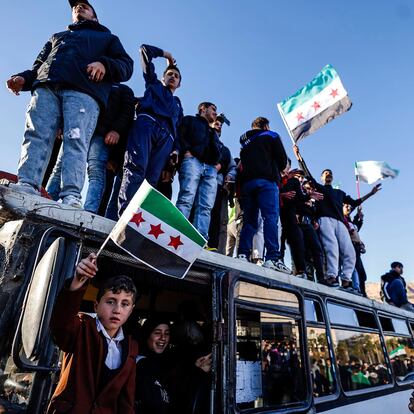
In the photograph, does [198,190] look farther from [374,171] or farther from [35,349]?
[374,171]

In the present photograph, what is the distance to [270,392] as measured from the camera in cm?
264

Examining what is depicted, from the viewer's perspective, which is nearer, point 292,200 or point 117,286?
point 117,286

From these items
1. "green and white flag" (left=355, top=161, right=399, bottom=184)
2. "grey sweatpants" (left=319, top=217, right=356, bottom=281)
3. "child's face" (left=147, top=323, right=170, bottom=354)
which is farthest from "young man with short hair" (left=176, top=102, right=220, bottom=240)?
"green and white flag" (left=355, top=161, right=399, bottom=184)

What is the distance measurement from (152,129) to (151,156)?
0.26m

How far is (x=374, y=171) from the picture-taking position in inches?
327

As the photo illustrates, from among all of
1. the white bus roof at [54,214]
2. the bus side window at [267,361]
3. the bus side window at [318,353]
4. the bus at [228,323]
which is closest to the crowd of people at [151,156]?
the white bus roof at [54,214]

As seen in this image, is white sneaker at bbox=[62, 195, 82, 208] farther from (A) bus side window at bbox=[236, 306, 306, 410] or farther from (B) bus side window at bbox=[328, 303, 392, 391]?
(B) bus side window at bbox=[328, 303, 392, 391]

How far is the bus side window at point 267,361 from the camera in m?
2.46

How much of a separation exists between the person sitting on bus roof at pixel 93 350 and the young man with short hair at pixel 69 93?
708 mm

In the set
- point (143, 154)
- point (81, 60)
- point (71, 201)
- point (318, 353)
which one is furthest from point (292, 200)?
point (71, 201)

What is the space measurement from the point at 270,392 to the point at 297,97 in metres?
6.15

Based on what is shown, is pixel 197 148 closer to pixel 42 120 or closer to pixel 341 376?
pixel 42 120

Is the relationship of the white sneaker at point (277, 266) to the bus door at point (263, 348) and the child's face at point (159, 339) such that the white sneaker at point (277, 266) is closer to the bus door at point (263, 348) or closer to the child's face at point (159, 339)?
the bus door at point (263, 348)

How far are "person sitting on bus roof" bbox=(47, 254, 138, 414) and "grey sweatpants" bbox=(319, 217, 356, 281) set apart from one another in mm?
4288
